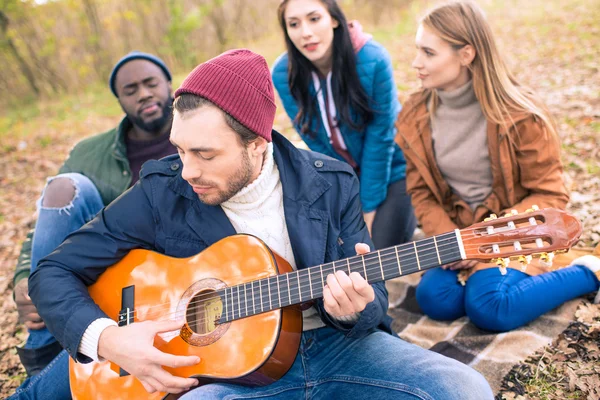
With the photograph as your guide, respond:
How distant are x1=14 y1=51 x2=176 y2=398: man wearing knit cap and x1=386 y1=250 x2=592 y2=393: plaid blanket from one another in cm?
216

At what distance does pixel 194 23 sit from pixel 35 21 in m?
3.68

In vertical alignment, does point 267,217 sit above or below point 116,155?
below

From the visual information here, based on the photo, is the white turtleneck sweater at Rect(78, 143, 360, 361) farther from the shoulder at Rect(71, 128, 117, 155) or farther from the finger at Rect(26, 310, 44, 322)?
the shoulder at Rect(71, 128, 117, 155)

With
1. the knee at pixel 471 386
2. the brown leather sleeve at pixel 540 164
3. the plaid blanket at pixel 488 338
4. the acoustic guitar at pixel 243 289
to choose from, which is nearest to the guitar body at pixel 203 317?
the acoustic guitar at pixel 243 289

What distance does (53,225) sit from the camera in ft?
9.61

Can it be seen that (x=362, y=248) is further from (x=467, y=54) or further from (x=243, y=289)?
(x=467, y=54)

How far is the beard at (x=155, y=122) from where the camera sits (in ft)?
12.0

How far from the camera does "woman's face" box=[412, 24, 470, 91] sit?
2.91 m

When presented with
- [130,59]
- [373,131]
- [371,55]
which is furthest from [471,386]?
[130,59]

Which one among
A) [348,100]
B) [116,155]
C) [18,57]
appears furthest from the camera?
[18,57]

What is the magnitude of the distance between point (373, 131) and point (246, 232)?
1.71 m

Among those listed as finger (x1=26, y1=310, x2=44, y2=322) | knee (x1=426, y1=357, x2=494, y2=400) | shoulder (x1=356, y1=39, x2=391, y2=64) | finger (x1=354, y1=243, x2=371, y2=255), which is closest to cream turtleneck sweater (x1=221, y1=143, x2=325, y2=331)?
finger (x1=354, y1=243, x2=371, y2=255)

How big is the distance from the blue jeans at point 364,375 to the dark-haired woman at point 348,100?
1.58 m

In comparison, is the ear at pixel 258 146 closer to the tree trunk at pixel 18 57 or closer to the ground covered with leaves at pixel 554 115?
the ground covered with leaves at pixel 554 115
